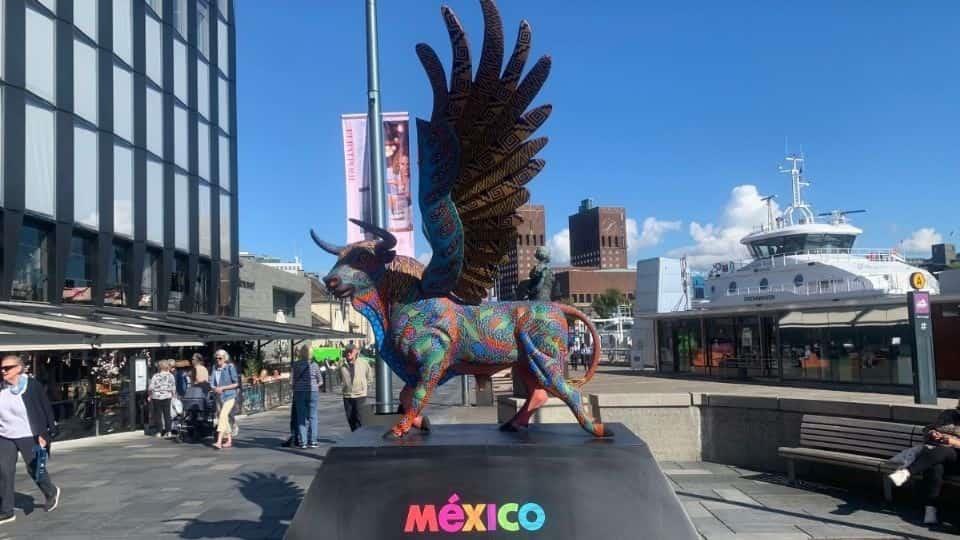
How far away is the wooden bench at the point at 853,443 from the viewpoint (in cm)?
744

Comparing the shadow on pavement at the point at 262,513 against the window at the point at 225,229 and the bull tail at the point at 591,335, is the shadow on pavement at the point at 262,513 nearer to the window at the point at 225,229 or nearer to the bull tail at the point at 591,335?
the bull tail at the point at 591,335

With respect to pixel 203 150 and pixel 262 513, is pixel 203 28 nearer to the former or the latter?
pixel 203 150

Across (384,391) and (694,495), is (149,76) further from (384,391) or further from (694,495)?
(694,495)

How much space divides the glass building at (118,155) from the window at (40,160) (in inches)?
1.2

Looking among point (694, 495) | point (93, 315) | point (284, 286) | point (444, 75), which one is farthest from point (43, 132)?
point (284, 286)

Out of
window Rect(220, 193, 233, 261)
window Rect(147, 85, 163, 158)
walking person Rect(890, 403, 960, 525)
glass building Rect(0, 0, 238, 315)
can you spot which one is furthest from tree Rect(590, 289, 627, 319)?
walking person Rect(890, 403, 960, 525)

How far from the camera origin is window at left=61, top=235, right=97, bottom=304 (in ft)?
61.3

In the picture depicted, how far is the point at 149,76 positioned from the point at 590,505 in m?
21.9

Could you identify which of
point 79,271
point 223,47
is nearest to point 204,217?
point 223,47

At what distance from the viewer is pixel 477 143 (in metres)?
5.93

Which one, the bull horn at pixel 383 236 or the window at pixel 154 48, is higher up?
the window at pixel 154 48

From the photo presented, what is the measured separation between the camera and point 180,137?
24656mm

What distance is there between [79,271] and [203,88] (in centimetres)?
1024

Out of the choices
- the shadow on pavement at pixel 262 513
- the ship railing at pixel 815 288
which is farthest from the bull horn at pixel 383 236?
the ship railing at pixel 815 288
